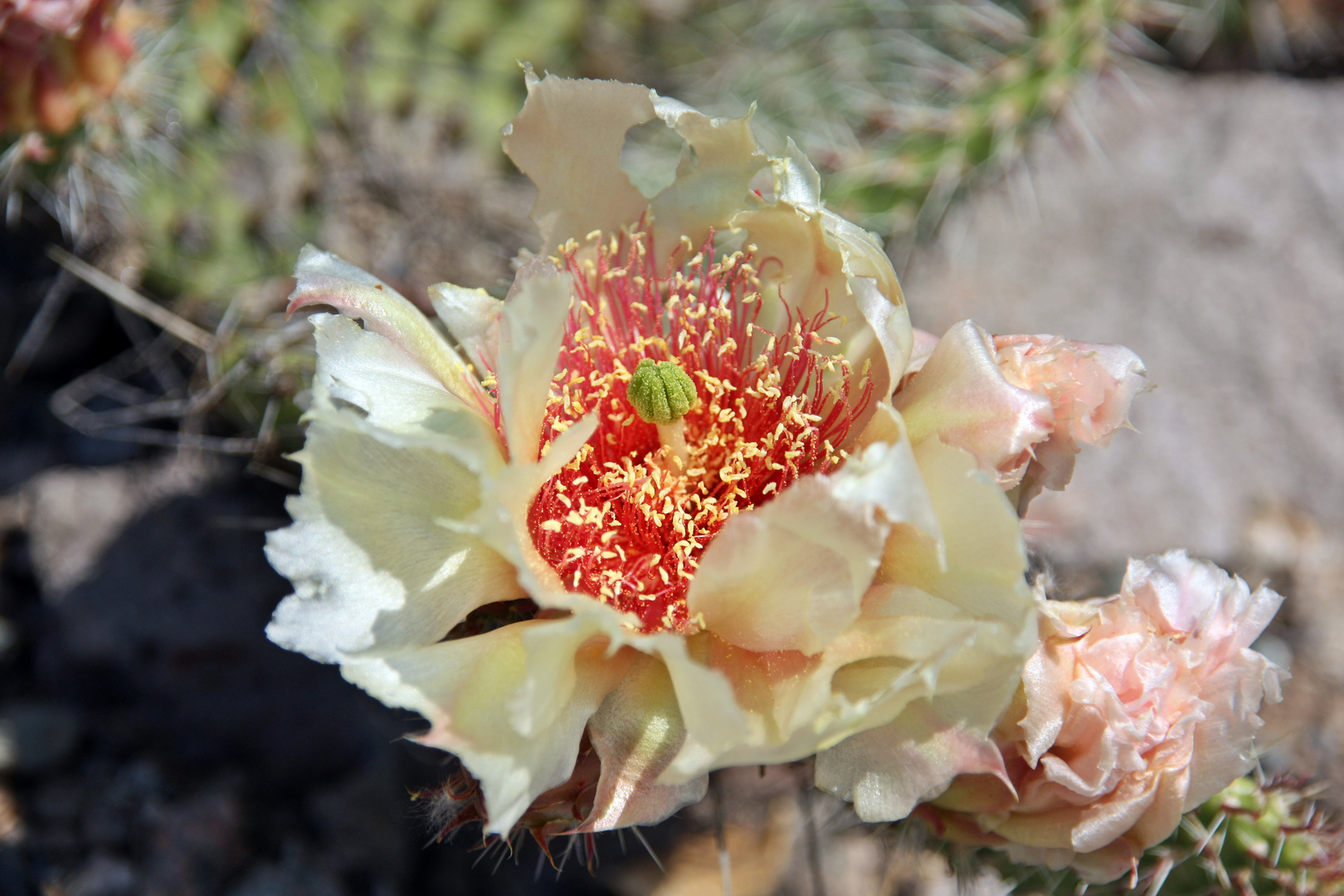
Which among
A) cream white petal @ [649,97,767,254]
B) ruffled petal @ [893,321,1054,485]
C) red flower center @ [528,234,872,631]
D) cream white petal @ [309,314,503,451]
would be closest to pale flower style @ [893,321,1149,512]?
ruffled petal @ [893,321,1054,485]

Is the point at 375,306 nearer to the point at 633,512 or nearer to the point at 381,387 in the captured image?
the point at 381,387

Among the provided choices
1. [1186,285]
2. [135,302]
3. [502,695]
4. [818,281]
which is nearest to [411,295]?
[135,302]

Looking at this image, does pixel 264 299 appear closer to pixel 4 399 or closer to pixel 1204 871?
pixel 4 399

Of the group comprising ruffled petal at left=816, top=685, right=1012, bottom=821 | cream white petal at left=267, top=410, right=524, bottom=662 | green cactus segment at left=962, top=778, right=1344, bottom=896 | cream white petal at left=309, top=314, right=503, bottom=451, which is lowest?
green cactus segment at left=962, top=778, right=1344, bottom=896

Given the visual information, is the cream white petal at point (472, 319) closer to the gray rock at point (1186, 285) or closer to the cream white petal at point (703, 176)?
the cream white petal at point (703, 176)

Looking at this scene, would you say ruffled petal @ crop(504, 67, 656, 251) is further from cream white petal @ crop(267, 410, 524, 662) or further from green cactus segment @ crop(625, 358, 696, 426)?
cream white petal @ crop(267, 410, 524, 662)

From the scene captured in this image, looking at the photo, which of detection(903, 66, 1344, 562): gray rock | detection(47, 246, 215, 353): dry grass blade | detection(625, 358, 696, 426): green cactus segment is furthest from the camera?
detection(903, 66, 1344, 562): gray rock

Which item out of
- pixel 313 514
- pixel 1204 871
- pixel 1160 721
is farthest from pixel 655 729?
pixel 1204 871
